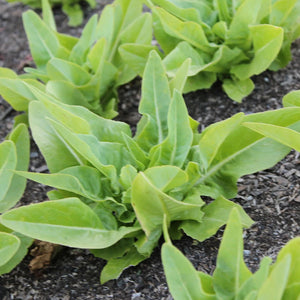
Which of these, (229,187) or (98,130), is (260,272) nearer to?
(229,187)

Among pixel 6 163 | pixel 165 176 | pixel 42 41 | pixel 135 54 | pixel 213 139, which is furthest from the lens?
pixel 42 41

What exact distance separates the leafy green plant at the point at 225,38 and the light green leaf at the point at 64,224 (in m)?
1.00

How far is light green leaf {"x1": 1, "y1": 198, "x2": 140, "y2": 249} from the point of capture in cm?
200

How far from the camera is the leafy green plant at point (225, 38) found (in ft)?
9.34

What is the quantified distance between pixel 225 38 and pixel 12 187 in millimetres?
1417

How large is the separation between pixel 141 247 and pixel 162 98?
0.69 metres

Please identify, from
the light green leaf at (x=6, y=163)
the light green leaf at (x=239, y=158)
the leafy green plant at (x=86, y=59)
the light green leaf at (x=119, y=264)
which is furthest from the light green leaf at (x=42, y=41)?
the light green leaf at (x=119, y=264)

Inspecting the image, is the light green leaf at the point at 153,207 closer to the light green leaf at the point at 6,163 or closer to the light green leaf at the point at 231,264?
Result: the light green leaf at the point at 231,264

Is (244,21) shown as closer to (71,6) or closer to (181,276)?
(181,276)

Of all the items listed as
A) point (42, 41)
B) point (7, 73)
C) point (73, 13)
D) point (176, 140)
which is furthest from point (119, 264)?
point (73, 13)

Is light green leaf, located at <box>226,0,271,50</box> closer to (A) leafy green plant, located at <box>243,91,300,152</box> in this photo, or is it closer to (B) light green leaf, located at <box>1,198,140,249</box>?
(A) leafy green plant, located at <box>243,91,300,152</box>

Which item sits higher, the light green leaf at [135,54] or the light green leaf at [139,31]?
the light green leaf at [139,31]

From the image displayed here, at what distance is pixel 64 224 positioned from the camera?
2098mm

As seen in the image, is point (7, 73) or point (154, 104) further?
point (7, 73)
